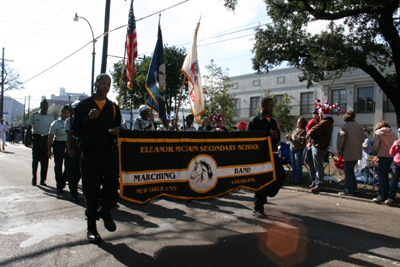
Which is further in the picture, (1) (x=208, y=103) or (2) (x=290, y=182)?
(1) (x=208, y=103)

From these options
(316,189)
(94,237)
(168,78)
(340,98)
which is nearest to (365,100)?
(340,98)

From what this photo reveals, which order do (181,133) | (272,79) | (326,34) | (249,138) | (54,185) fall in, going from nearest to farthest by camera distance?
1. (181,133)
2. (249,138)
3. (54,185)
4. (326,34)
5. (272,79)

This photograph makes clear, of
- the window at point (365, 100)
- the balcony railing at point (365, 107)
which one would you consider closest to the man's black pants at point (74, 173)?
the balcony railing at point (365, 107)

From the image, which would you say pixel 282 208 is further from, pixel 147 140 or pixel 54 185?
pixel 54 185

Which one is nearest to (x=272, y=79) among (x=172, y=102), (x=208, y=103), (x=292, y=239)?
(x=208, y=103)

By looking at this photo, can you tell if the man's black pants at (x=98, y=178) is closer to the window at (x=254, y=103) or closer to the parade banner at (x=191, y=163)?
the parade banner at (x=191, y=163)

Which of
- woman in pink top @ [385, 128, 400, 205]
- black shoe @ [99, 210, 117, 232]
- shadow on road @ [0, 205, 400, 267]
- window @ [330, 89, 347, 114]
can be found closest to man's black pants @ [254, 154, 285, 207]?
shadow on road @ [0, 205, 400, 267]

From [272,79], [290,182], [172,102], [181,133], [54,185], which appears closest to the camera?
[181,133]

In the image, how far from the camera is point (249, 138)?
5645mm

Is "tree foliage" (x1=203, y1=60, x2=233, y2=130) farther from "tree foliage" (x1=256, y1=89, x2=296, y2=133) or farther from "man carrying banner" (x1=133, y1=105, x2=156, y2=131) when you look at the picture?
"man carrying banner" (x1=133, y1=105, x2=156, y2=131)

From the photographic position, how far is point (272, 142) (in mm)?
5906

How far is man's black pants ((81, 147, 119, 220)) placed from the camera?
4227 millimetres

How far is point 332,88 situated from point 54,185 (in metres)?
31.2

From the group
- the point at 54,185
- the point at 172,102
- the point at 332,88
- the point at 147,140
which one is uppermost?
the point at 332,88
